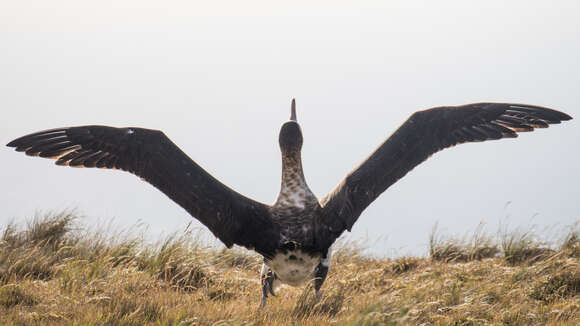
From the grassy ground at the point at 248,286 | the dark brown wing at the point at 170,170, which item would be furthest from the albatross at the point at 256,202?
the grassy ground at the point at 248,286

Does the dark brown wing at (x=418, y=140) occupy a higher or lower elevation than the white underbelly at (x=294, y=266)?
higher

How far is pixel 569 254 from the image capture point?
8.18 meters

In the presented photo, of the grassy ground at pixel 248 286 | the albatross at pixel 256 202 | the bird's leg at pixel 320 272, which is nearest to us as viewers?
the grassy ground at pixel 248 286

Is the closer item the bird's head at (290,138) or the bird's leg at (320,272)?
the bird's head at (290,138)

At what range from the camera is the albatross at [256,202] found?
590 cm

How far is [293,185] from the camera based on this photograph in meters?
6.02

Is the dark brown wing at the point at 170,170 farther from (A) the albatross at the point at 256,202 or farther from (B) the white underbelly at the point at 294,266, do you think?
(B) the white underbelly at the point at 294,266

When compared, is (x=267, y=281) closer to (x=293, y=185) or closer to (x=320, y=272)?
(x=320, y=272)

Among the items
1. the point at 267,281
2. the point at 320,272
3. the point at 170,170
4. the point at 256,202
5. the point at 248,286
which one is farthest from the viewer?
the point at 248,286

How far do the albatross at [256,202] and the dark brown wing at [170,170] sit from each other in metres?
0.01

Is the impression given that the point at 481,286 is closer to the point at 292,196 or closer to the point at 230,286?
the point at 292,196

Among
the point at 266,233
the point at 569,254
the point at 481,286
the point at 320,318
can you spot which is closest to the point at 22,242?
the point at 266,233

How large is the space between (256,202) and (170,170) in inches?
37.6

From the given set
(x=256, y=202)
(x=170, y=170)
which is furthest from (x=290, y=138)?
(x=170, y=170)
